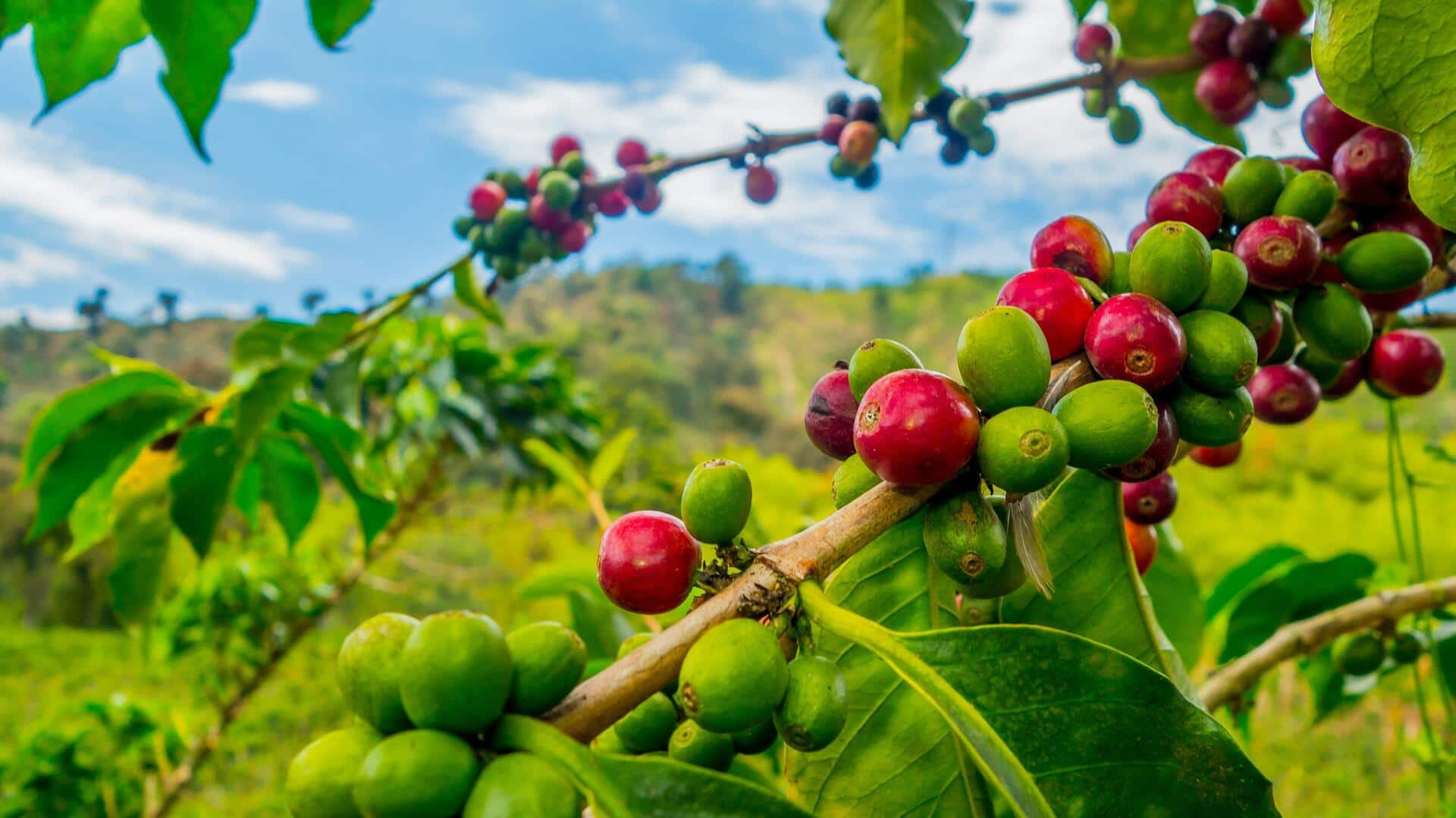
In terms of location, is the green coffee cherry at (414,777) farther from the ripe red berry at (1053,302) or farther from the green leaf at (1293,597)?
the green leaf at (1293,597)

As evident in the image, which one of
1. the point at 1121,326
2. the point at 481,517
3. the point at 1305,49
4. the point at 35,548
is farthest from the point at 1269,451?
the point at 35,548

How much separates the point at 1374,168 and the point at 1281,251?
0.62 ft

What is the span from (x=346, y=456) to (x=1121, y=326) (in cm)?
165

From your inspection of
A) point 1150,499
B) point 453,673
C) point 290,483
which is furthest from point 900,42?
point 290,483

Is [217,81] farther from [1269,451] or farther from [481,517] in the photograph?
[1269,451]

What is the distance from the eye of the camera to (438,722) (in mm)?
515

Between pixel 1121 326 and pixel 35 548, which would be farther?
pixel 35 548

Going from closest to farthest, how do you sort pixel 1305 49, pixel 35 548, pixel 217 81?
1. pixel 217 81
2. pixel 1305 49
3. pixel 35 548

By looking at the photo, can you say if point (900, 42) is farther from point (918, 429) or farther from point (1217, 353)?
point (918, 429)

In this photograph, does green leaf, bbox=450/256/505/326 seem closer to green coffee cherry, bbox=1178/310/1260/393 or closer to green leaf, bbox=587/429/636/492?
green leaf, bbox=587/429/636/492

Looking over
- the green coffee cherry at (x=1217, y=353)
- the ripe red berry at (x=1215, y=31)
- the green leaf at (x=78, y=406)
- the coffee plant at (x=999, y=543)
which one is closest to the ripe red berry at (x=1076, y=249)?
the coffee plant at (x=999, y=543)

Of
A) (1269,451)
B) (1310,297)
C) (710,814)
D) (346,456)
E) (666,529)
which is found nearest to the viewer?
(710,814)

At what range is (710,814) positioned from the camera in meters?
0.52

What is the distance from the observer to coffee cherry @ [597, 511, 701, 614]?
620 millimetres
